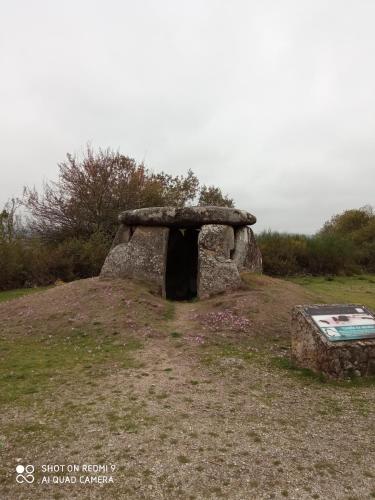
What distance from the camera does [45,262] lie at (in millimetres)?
17500

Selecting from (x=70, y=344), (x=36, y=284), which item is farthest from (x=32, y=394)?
(x=36, y=284)

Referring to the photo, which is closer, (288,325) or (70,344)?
(70,344)

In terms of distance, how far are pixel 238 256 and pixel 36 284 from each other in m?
8.75

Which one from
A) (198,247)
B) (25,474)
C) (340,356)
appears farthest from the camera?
(198,247)

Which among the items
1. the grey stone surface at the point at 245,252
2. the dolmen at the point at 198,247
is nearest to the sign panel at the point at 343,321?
the dolmen at the point at 198,247

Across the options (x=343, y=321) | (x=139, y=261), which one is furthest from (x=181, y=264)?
(x=343, y=321)

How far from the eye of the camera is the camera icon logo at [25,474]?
3.73 metres

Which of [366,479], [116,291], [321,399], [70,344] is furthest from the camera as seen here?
[116,291]

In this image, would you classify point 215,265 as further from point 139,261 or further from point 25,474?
point 25,474

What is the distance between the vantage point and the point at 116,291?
1099 cm

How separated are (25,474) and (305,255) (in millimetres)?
19410

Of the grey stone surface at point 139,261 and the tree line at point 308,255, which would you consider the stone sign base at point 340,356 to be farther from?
the tree line at point 308,255

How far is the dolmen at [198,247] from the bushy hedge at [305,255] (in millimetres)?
6849

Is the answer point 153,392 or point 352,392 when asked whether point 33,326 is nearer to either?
point 153,392
